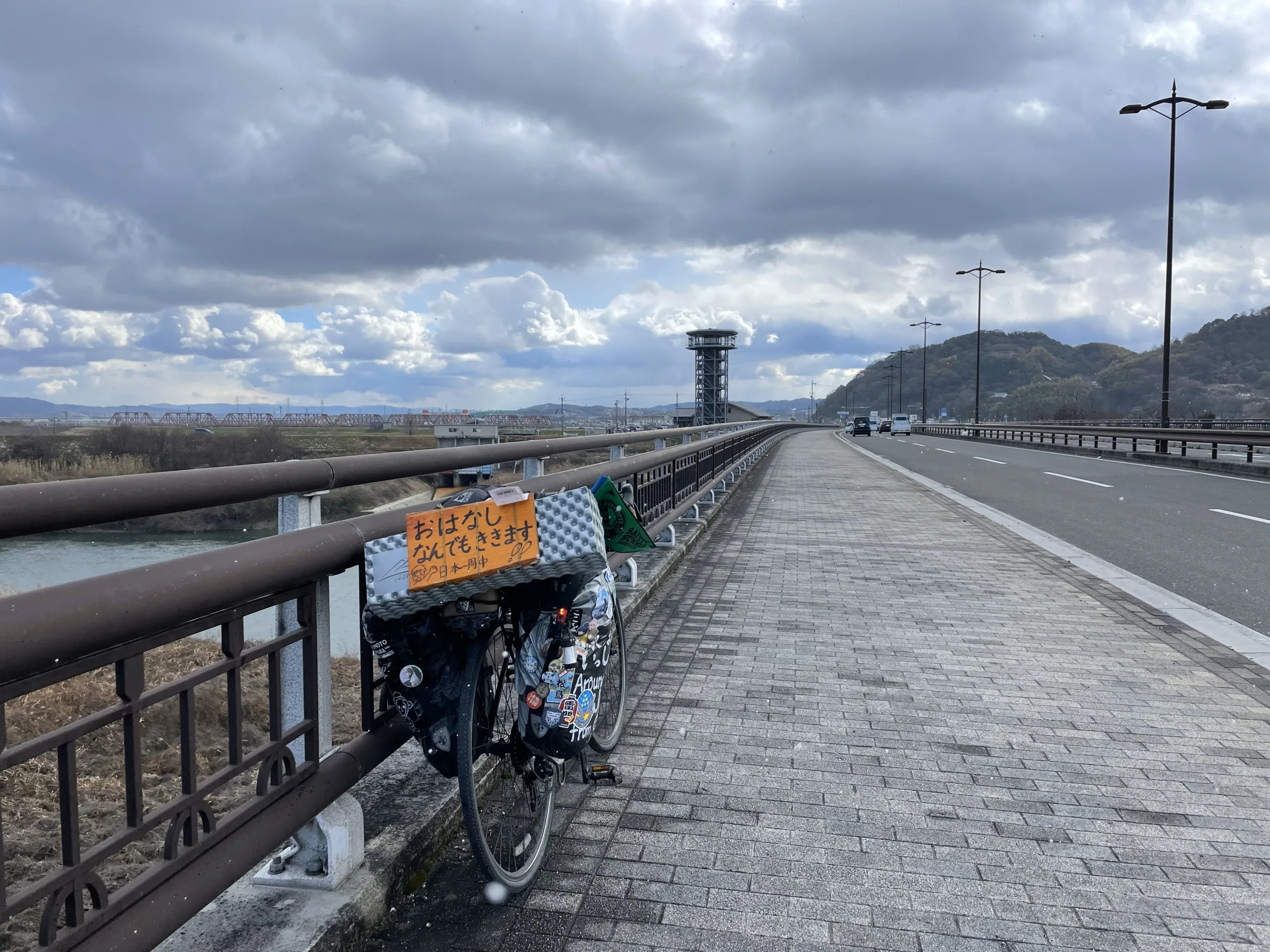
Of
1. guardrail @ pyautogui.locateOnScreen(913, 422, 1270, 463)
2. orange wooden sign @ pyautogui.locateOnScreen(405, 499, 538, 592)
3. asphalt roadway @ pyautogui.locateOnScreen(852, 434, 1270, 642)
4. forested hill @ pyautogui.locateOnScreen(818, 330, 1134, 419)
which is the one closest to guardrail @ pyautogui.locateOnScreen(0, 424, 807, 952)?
orange wooden sign @ pyautogui.locateOnScreen(405, 499, 538, 592)

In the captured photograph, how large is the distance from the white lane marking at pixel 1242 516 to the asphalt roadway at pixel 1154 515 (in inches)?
0.8

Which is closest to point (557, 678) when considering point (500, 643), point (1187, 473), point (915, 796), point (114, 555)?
point (500, 643)

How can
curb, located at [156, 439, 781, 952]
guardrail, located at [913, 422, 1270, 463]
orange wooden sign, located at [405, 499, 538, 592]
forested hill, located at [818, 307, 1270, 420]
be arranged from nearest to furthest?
curb, located at [156, 439, 781, 952], orange wooden sign, located at [405, 499, 538, 592], guardrail, located at [913, 422, 1270, 463], forested hill, located at [818, 307, 1270, 420]

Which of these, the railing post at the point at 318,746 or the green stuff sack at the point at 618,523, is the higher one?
the green stuff sack at the point at 618,523

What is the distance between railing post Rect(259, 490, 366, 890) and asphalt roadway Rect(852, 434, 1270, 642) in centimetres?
625

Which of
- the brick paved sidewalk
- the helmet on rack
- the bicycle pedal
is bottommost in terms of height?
the brick paved sidewalk

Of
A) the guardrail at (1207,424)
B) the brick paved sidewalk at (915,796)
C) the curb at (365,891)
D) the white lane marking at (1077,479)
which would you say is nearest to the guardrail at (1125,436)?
the guardrail at (1207,424)

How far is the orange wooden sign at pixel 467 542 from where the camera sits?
2.38 m

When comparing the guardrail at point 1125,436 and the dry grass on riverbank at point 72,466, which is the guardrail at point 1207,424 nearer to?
the guardrail at point 1125,436

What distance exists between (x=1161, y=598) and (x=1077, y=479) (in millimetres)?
13174

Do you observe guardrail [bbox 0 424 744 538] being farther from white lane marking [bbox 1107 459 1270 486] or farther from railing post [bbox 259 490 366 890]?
white lane marking [bbox 1107 459 1270 486]

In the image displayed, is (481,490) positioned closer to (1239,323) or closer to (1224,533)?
(1224,533)

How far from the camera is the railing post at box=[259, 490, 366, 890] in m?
2.45

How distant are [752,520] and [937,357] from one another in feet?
610
